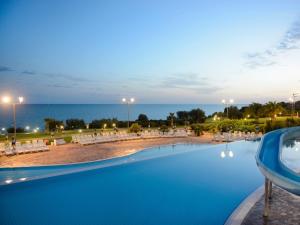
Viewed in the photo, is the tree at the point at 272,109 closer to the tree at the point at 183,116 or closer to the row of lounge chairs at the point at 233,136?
the tree at the point at 183,116

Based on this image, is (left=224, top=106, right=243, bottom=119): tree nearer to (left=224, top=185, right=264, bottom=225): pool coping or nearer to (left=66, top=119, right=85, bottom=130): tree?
(left=66, top=119, right=85, bottom=130): tree

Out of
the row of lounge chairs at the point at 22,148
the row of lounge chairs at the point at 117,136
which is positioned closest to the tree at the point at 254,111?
the row of lounge chairs at the point at 117,136

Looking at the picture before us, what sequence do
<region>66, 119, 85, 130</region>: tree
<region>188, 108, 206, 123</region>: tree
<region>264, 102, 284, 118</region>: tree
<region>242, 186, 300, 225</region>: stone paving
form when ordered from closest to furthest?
<region>242, 186, 300, 225</region>: stone paving
<region>66, 119, 85, 130</region>: tree
<region>264, 102, 284, 118</region>: tree
<region>188, 108, 206, 123</region>: tree

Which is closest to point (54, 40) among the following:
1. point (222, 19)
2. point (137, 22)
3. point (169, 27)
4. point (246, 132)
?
point (137, 22)

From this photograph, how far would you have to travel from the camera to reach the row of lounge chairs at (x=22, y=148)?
12055 millimetres

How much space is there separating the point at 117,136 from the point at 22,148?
559cm

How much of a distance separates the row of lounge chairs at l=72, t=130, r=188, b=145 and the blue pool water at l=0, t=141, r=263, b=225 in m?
6.34

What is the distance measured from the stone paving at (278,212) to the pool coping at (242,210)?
61 mm

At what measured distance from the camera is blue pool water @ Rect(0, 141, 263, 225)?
4.83 meters

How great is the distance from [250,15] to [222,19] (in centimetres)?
143

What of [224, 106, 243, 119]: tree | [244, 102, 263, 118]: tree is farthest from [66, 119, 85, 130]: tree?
[244, 102, 263, 118]: tree

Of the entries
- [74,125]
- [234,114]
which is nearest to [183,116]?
[234,114]

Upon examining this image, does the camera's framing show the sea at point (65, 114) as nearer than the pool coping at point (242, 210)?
No

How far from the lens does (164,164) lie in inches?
332
